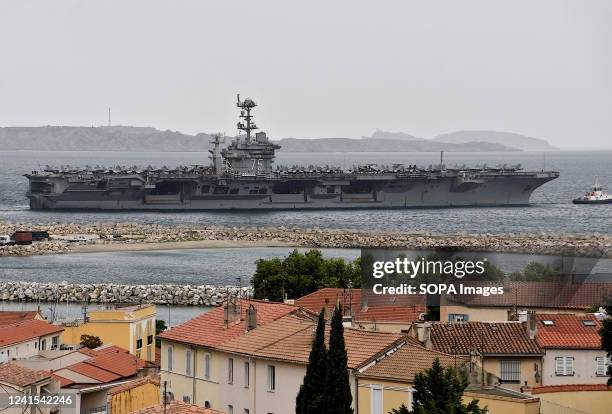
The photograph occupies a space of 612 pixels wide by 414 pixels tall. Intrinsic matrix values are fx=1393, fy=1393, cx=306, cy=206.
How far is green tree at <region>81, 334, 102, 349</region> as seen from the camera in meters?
23.6

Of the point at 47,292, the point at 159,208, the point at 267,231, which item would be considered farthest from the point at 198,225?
the point at 47,292

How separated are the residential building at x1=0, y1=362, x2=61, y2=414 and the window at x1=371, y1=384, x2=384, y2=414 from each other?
3.68m

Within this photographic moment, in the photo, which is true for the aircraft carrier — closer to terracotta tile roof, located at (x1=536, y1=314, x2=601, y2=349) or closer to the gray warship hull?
the gray warship hull

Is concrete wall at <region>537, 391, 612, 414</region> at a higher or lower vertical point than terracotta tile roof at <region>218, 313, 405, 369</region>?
lower

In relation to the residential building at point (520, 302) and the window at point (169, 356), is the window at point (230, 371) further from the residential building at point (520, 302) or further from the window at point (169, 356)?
the residential building at point (520, 302)

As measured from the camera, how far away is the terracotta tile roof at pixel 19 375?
51.7 feet

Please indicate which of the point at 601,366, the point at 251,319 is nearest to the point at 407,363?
the point at 601,366

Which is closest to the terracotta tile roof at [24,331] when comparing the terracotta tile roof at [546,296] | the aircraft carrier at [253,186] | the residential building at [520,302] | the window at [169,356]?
the window at [169,356]

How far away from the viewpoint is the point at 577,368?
18.4 metres

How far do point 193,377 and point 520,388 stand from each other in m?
4.68

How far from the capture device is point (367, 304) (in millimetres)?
22453

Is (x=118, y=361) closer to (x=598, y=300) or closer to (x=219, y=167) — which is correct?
(x=598, y=300)

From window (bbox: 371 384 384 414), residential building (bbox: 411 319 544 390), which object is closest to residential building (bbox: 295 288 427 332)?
residential building (bbox: 411 319 544 390)

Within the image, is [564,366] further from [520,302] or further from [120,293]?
[120,293]
